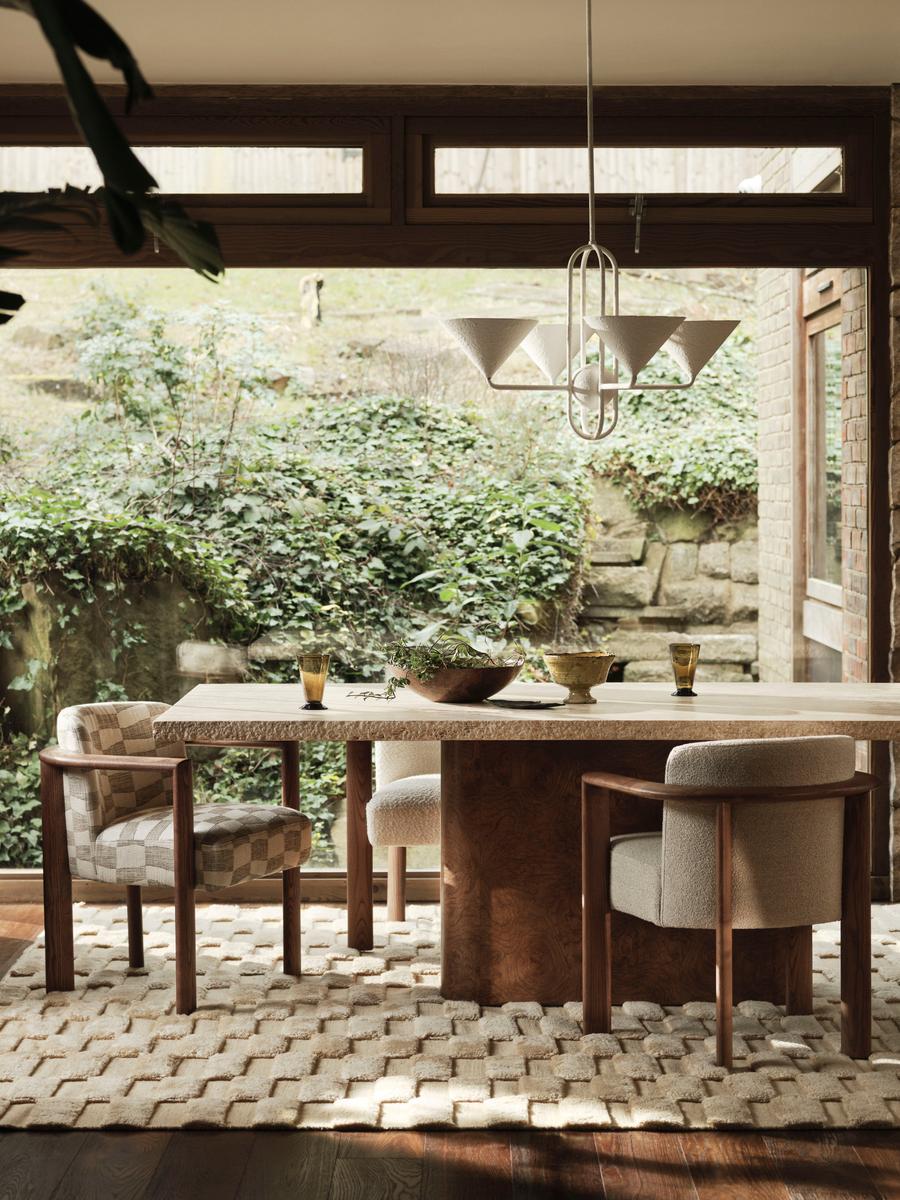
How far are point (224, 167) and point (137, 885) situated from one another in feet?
8.10

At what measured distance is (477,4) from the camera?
13.2ft

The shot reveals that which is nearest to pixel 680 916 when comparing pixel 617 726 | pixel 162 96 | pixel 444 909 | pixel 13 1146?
pixel 617 726

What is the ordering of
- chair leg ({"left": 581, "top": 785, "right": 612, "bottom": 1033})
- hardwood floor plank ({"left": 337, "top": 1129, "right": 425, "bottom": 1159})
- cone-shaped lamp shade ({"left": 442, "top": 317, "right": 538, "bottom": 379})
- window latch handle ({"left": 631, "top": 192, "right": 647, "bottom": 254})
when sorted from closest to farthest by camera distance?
hardwood floor plank ({"left": 337, "top": 1129, "right": 425, "bottom": 1159}) → cone-shaped lamp shade ({"left": 442, "top": 317, "right": 538, "bottom": 379}) → chair leg ({"left": 581, "top": 785, "right": 612, "bottom": 1033}) → window latch handle ({"left": 631, "top": 192, "right": 647, "bottom": 254})

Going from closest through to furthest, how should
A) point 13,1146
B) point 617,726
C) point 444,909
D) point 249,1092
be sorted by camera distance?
point 13,1146
point 249,1092
point 617,726
point 444,909

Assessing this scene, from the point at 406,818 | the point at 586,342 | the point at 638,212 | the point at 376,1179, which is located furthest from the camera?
the point at 638,212

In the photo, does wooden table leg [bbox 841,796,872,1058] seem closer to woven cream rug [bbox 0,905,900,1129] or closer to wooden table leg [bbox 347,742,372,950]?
woven cream rug [bbox 0,905,900,1129]

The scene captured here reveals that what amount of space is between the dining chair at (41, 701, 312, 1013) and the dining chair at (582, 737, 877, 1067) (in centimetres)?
98

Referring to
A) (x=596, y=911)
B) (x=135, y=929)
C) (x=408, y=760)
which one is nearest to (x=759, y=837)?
(x=596, y=911)

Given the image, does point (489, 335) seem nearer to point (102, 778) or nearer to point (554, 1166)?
point (102, 778)

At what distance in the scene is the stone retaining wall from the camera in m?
4.86

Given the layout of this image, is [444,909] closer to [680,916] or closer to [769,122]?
[680,916]

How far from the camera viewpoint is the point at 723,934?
3.21 meters

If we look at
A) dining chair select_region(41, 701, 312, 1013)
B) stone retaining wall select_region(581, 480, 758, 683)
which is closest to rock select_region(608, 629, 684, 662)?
stone retaining wall select_region(581, 480, 758, 683)

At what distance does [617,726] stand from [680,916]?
50 cm
